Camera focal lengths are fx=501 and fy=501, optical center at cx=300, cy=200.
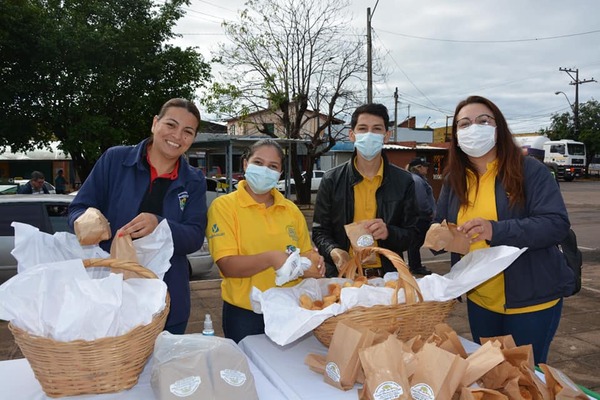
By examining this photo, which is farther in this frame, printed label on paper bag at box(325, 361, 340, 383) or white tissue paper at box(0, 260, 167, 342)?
printed label on paper bag at box(325, 361, 340, 383)

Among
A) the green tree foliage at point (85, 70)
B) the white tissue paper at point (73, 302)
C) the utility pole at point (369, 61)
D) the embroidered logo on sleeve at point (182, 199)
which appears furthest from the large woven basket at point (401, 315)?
the utility pole at point (369, 61)

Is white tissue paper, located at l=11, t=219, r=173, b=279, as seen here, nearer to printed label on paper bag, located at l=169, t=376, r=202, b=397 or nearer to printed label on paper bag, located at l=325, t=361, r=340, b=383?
printed label on paper bag, located at l=169, t=376, r=202, b=397

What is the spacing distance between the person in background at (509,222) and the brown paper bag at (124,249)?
1294 millimetres

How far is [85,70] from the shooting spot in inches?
453

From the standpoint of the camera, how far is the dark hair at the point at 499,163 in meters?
2.19

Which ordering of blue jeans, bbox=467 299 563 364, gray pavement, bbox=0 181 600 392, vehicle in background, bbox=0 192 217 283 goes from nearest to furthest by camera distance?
blue jeans, bbox=467 299 563 364 → gray pavement, bbox=0 181 600 392 → vehicle in background, bbox=0 192 217 283

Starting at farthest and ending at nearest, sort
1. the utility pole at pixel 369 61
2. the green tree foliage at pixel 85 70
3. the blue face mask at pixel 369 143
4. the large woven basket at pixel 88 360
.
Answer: the utility pole at pixel 369 61 < the green tree foliage at pixel 85 70 < the blue face mask at pixel 369 143 < the large woven basket at pixel 88 360

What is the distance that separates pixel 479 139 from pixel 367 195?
0.71 meters

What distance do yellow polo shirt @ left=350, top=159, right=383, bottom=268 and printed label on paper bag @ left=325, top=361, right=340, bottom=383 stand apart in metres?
1.16

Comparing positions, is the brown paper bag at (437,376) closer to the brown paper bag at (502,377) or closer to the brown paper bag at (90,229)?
the brown paper bag at (502,377)

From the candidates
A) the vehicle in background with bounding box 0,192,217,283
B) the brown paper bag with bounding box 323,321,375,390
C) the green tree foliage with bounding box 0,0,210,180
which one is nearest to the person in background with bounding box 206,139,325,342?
the brown paper bag with bounding box 323,321,375,390

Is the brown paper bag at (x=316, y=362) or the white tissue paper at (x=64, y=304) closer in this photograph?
the white tissue paper at (x=64, y=304)

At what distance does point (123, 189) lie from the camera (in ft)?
7.49

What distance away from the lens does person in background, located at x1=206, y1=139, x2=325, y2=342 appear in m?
2.25
